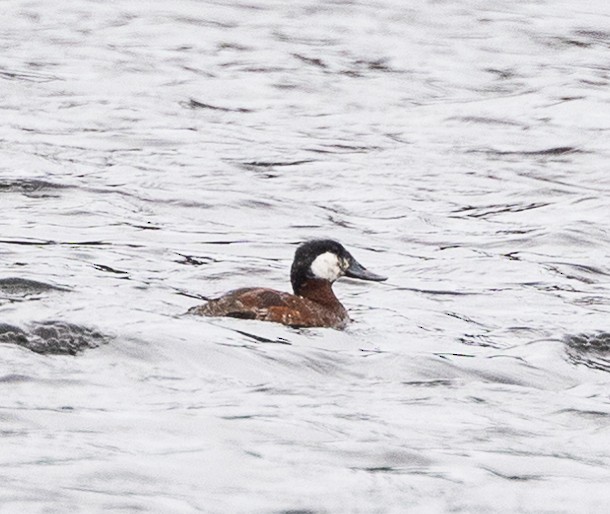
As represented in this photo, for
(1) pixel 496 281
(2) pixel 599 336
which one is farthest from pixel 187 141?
(2) pixel 599 336

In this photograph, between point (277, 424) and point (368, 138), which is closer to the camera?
point (277, 424)

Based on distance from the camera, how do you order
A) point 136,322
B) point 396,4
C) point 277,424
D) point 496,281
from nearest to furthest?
point 277,424
point 136,322
point 496,281
point 396,4

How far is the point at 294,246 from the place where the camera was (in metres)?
15.0

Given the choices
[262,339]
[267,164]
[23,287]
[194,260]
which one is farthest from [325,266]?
[267,164]

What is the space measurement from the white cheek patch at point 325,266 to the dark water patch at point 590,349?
1.54 meters

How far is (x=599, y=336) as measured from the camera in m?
11.8

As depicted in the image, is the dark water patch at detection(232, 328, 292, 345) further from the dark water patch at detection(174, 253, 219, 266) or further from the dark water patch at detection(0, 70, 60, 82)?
the dark water patch at detection(0, 70, 60, 82)

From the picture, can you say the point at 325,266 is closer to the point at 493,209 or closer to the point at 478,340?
the point at 478,340

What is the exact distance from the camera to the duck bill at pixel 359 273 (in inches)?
490

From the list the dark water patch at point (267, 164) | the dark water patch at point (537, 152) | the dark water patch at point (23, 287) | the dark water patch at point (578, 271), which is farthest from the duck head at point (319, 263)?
the dark water patch at point (537, 152)

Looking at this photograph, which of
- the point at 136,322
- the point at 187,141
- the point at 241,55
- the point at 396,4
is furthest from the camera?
the point at 396,4

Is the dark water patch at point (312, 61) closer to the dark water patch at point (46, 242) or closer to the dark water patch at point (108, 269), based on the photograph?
the dark water patch at point (46, 242)

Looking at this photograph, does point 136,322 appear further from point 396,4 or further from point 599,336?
point 396,4

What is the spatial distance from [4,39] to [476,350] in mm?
14639
